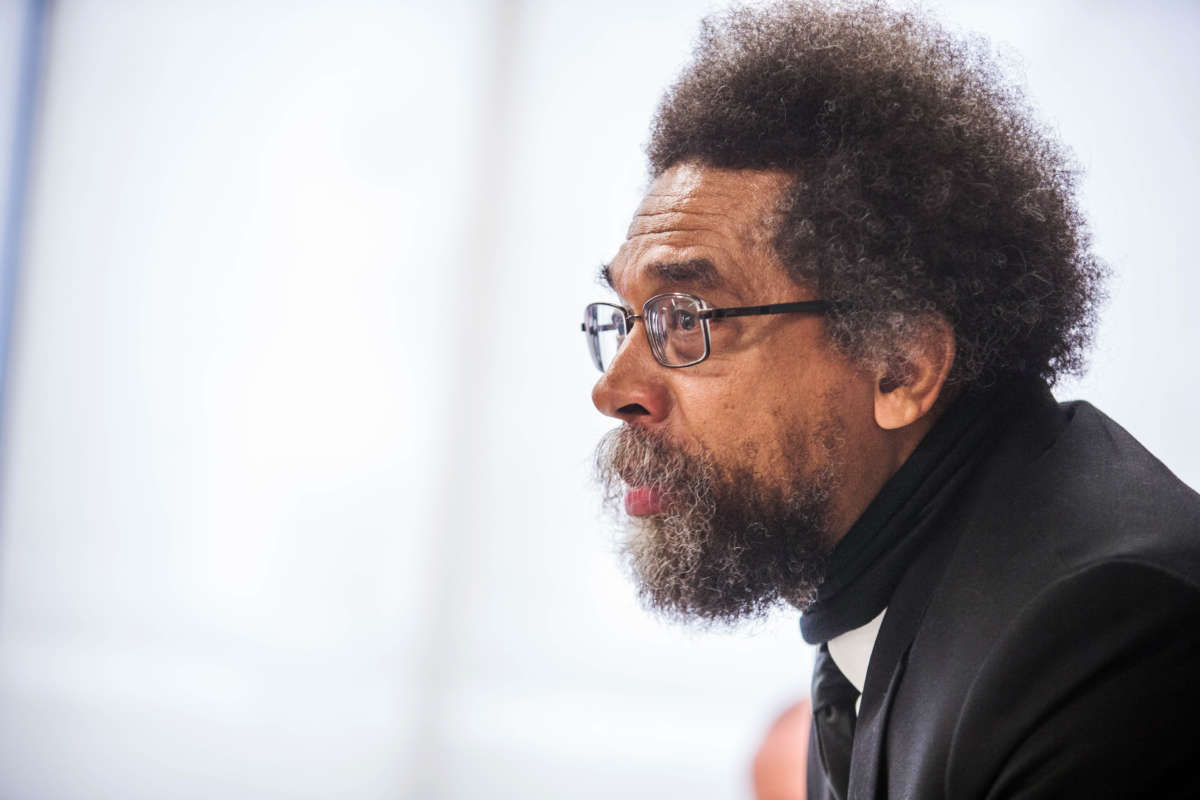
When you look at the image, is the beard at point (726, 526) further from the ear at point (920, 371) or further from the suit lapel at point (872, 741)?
the suit lapel at point (872, 741)

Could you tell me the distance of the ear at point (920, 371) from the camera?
130cm

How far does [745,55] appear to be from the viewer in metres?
1.51

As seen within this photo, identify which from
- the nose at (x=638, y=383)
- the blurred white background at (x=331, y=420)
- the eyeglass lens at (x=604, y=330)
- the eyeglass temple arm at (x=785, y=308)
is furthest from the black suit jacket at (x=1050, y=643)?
the blurred white background at (x=331, y=420)

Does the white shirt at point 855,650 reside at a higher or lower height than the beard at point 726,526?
lower

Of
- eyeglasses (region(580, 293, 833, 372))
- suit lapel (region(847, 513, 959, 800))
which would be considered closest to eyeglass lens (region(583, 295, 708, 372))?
eyeglasses (region(580, 293, 833, 372))

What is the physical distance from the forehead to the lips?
0.29 meters

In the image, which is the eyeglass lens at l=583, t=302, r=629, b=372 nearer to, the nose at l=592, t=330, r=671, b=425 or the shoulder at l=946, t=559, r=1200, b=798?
the nose at l=592, t=330, r=671, b=425

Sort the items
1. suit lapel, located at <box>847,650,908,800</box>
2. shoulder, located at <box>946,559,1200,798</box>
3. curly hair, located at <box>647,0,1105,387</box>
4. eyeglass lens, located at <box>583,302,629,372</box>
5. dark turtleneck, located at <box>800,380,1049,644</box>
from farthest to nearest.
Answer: eyeglass lens, located at <box>583,302,629,372</box>
curly hair, located at <box>647,0,1105,387</box>
dark turtleneck, located at <box>800,380,1049,644</box>
suit lapel, located at <box>847,650,908,800</box>
shoulder, located at <box>946,559,1200,798</box>

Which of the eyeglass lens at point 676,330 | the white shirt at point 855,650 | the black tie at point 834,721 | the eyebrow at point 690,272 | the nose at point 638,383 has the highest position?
the eyebrow at point 690,272

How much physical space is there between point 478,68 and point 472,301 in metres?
0.88

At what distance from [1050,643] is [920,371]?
465 mm

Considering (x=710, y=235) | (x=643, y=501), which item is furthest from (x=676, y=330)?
(x=643, y=501)

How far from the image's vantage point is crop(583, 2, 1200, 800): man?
3.78 feet

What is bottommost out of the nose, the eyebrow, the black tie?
the black tie
